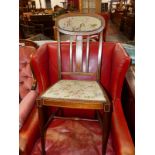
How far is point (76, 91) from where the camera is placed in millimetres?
1252

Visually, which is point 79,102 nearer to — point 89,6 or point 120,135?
point 120,135

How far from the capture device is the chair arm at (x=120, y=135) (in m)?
1.04

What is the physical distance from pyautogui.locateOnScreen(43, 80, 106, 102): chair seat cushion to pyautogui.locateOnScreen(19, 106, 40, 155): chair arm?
0.74ft

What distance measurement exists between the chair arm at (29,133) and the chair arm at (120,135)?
0.52 meters

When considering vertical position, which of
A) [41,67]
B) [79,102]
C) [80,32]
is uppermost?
[80,32]

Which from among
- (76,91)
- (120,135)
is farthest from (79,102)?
(120,135)

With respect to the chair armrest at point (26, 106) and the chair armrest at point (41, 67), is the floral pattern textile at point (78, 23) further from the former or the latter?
the chair armrest at point (26, 106)

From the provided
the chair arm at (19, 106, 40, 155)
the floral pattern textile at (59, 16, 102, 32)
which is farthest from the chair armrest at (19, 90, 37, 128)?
the floral pattern textile at (59, 16, 102, 32)

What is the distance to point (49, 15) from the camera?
6691 mm

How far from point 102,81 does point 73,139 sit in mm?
499

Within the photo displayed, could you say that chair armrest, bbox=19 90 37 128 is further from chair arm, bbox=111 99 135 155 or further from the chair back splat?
chair arm, bbox=111 99 135 155

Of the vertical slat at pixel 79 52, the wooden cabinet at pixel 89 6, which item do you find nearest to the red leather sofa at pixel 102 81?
the vertical slat at pixel 79 52
